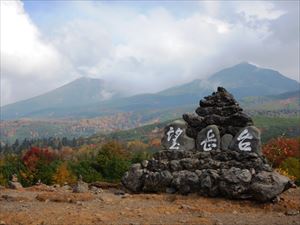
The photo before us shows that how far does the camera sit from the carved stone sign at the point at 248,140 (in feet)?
70.3

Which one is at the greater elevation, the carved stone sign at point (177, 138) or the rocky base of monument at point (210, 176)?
the carved stone sign at point (177, 138)

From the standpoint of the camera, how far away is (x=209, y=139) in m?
22.7

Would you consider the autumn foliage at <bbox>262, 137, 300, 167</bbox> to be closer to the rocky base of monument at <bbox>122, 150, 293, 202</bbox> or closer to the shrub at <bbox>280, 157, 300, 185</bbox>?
the shrub at <bbox>280, 157, 300, 185</bbox>

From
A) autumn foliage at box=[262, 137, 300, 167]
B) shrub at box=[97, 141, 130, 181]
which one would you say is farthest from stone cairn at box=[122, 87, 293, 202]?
shrub at box=[97, 141, 130, 181]

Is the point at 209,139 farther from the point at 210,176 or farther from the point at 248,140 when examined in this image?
the point at 210,176

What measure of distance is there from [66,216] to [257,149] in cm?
1042

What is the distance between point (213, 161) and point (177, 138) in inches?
111

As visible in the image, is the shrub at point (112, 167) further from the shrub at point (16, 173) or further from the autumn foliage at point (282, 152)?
the autumn foliage at point (282, 152)

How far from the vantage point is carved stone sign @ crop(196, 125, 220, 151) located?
22531 millimetres

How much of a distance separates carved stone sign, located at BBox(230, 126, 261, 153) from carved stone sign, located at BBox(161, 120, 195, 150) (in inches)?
109

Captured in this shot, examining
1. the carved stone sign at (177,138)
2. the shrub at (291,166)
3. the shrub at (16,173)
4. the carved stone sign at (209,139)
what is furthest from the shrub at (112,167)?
the carved stone sign at (209,139)

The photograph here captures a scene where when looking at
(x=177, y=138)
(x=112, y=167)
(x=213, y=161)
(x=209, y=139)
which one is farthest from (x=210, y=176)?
(x=112, y=167)

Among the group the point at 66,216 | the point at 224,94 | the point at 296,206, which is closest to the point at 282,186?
the point at 296,206

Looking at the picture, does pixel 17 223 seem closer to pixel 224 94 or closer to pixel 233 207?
pixel 233 207
